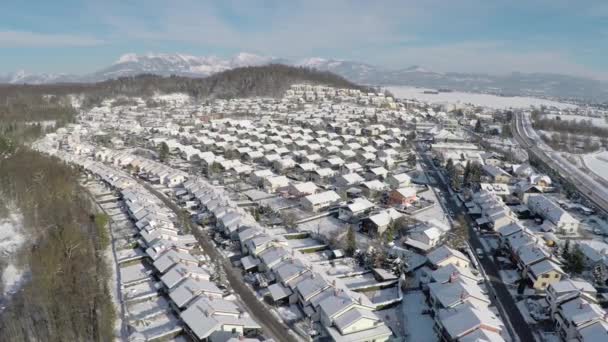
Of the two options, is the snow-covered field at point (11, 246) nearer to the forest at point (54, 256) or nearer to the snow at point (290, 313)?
the forest at point (54, 256)

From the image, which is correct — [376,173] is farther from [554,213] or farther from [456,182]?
[554,213]

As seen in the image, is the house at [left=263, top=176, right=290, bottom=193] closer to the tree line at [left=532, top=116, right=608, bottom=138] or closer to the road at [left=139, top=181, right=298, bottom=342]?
the road at [left=139, top=181, right=298, bottom=342]

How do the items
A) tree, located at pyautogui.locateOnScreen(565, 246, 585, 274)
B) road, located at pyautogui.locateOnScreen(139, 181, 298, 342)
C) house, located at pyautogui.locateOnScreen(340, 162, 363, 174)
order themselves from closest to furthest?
road, located at pyautogui.locateOnScreen(139, 181, 298, 342)
tree, located at pyautogui.locateOnScreen(565, 246, 585, 274)
house, located at pyautogui.locateOnScreen(340, 162, 363, 174)

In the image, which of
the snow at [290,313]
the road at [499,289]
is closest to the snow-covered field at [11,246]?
the snow at [290,313]

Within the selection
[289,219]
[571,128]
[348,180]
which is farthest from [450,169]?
[571,128]

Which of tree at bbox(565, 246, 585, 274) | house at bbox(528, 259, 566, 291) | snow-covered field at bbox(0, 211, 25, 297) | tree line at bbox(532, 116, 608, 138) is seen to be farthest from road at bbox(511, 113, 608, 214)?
snow-covered field at bbox(0, 211, 25, 297)

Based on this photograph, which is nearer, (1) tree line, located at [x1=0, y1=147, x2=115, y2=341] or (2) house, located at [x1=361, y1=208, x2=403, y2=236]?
(1) tree line, located at [x1=0, y1=147, x2=115, y2=341]

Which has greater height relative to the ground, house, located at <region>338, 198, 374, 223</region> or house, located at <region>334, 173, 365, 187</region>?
house, located at <region>334, 173, 365, 187</region>
